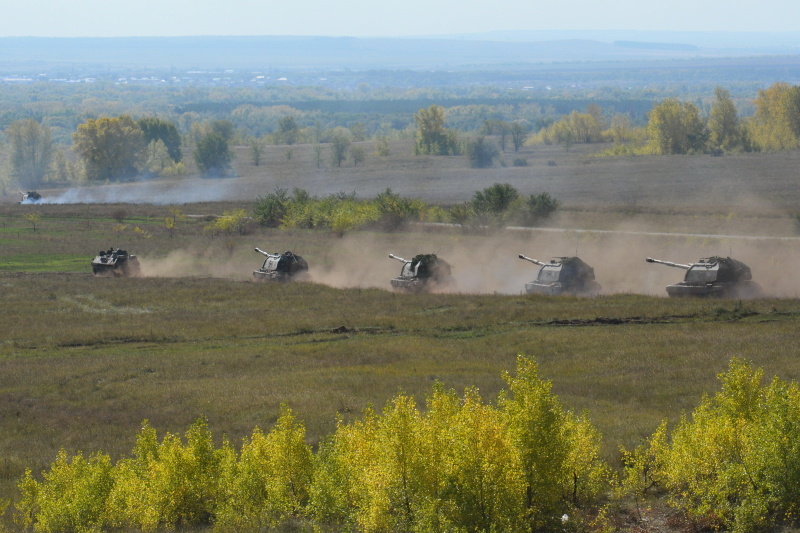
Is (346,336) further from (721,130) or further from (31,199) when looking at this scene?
(721,130)

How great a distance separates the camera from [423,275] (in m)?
55.2

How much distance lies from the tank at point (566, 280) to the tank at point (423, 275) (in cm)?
562

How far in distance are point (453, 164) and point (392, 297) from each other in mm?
127742

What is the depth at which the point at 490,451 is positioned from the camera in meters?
15.4

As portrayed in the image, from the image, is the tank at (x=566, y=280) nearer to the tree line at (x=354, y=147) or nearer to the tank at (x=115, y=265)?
the tank at (x=115, y=265)

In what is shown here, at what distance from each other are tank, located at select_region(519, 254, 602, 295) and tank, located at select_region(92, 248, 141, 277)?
2776 centimetres

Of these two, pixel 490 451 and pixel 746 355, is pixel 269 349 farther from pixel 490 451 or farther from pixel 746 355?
pixel 490 451

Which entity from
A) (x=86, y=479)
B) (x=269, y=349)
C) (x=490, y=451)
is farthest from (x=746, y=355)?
(x=86, y=479)

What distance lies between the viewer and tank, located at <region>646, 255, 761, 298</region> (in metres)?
47.0

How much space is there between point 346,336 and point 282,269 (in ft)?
62.9

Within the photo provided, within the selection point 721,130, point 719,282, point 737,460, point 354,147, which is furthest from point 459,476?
point 354,147

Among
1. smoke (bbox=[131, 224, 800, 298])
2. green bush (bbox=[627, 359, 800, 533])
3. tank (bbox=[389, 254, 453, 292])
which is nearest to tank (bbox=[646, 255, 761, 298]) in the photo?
smoke (bbox=[131, 224, 800, 298])

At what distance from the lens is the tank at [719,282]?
154ft

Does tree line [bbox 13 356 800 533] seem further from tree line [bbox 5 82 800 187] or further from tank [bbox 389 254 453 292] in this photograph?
tree line [bbox 5 82 800 187]
